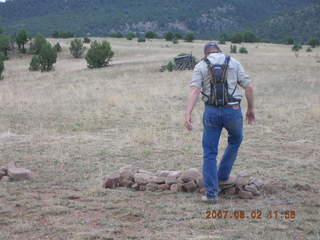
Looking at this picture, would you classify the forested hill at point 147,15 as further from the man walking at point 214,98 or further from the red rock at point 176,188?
the man walking at point 214,98

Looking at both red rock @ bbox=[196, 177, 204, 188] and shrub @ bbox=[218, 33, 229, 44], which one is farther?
shrub @ bbox=[218, 33, 229, 44]

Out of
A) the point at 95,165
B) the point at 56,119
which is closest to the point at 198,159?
the point at 95,165

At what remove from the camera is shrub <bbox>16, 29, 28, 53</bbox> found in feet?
150

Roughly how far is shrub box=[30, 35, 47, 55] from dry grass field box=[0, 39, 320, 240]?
2410 centimetres

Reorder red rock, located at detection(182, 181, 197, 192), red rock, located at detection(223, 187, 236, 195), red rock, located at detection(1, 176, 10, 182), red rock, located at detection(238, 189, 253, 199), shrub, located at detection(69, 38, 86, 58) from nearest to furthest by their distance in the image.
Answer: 1. red rock, located at detection(238, 189, 253, 199)
2. red rock, located at detection(223, 187, 236, 195)
3. red rock, located at detection(182, 181, 197, 192)
4. red rock, located at detection(1, 176, 10, 182)
5. shrub, located at detection(69, 38, 86, 58)

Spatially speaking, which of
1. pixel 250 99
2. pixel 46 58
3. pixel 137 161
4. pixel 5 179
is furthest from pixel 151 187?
pixel 46 58

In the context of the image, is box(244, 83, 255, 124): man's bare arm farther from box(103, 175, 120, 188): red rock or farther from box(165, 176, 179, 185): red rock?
box(103, 175, 120, 188): red rock

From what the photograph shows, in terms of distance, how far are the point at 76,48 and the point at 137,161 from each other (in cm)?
3384

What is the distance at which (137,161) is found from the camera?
324 inches

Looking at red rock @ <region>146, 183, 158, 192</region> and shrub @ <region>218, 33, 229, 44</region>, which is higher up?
shrub @ <region>218, 33, 229, 44</region>

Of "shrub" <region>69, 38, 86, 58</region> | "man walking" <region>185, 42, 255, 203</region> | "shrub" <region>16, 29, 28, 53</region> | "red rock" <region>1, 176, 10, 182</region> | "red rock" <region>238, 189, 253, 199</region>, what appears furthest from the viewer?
"shrub" <region>16, 29, 28, 53</region>

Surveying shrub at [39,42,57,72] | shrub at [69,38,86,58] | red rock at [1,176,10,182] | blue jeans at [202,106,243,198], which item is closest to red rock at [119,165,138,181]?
blue jeans at [202,106,243,198]

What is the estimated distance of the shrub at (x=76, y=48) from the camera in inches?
1601

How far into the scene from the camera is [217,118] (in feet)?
18.3
